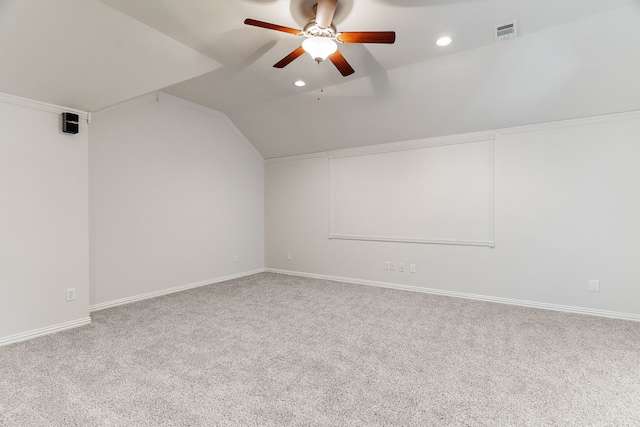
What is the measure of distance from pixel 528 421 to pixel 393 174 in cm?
360

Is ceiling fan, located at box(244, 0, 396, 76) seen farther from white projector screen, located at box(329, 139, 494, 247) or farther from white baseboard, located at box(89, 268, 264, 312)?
white baseboard, located at box(89, 268, 264, 312)

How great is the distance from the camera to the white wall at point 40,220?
2830mm

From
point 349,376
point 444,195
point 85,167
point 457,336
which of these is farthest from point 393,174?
point 85,167

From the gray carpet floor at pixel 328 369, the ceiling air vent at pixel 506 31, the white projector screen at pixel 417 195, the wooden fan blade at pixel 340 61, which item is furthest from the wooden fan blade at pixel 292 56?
the white projector screen at pixel 417 195

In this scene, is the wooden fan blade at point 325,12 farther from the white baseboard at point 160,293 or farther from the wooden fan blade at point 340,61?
the white baseboard at point 160,293

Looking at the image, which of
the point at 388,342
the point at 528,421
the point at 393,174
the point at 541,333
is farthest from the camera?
the point at 393,174

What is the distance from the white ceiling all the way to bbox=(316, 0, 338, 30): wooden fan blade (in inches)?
13.1

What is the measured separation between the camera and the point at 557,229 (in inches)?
148

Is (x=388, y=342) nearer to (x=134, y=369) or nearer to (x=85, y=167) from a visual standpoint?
(x=134, y=369)

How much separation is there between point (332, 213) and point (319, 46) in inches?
133

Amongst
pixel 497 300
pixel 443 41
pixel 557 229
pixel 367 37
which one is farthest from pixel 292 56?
pixel 497 300

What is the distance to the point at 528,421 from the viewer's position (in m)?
1.77

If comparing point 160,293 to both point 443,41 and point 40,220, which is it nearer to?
point 40,220

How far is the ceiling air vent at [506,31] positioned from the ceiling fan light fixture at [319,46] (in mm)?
1549
